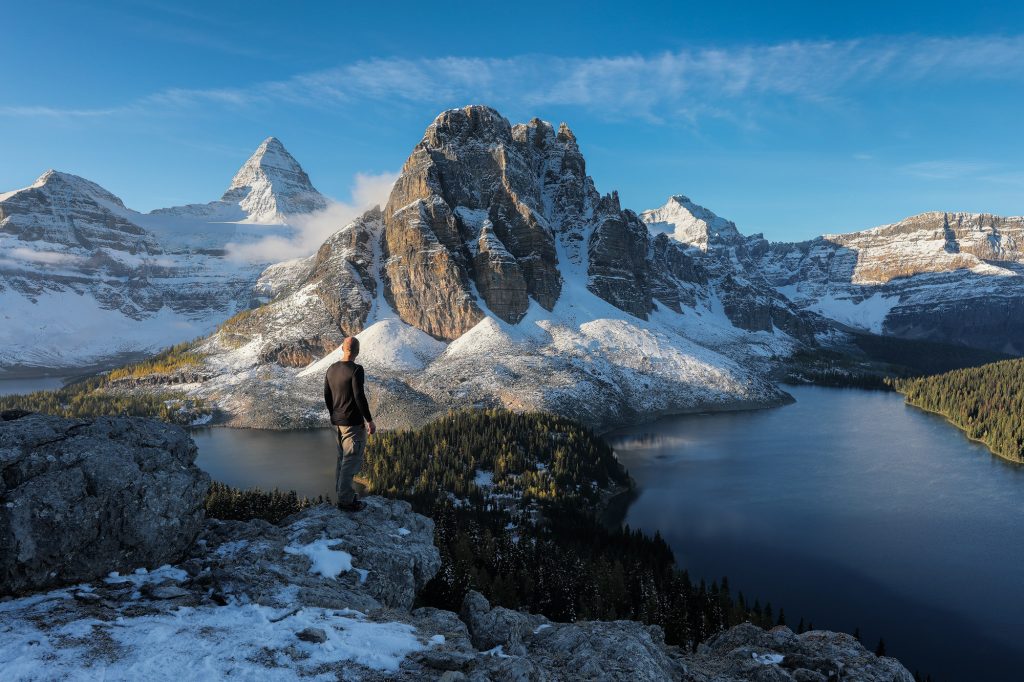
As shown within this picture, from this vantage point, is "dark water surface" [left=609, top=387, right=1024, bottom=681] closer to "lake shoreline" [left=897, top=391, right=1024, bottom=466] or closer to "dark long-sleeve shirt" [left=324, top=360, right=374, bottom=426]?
"lake shoreline" [left=897, top=391, right=1024, bottom=466]

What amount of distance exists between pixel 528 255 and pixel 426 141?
4932cm

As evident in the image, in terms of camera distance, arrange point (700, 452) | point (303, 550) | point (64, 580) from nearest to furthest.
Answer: point (64, 580)
point (303, 550)
point (700, 452)

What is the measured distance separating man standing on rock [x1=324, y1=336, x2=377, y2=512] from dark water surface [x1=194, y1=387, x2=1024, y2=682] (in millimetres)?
38341

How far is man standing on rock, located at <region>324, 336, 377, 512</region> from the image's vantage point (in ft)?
49.1

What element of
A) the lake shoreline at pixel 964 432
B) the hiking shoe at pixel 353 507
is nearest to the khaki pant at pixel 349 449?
the hiking shoe at pixel 353 507

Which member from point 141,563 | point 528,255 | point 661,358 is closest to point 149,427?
point 141,563

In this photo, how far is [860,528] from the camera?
5491 centimetres

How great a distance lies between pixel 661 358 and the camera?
128250mm

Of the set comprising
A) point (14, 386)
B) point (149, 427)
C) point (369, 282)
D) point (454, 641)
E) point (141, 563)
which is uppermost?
point (369, 282)

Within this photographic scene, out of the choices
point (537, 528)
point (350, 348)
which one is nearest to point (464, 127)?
point (537, 528)

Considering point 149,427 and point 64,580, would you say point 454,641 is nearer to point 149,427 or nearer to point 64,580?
point 64,580

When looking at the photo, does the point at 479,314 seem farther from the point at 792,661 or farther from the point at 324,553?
the point at 792,661

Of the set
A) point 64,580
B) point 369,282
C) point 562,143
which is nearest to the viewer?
point 64,580

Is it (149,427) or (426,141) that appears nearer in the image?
(149,427)
